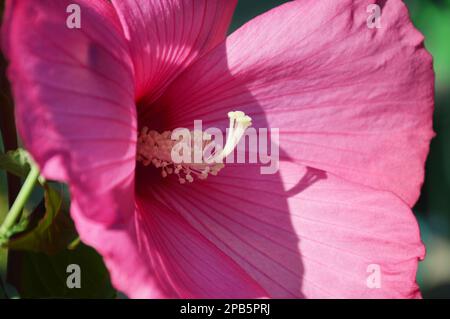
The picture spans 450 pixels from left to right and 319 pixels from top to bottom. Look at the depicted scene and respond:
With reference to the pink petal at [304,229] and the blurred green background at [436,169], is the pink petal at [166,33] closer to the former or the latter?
the pink petal at [304,229]

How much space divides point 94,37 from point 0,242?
0.64 ft

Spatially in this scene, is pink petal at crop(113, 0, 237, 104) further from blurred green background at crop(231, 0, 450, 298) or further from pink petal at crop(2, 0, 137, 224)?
blurred green background at crop(231, 0, 450, 298)

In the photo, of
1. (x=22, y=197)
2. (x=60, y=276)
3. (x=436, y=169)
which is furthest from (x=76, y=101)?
(x=436, y=169)

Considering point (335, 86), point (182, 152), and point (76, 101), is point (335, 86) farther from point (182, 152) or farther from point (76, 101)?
point (76, 101)

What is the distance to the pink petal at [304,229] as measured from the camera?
0.69m

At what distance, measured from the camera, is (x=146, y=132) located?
0.77 metres

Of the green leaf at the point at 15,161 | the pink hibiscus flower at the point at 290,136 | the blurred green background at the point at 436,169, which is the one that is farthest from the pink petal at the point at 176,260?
the blurred green background at the point at 436,169

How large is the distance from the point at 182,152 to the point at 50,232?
20 cm

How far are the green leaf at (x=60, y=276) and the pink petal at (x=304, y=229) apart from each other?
0.29 feet

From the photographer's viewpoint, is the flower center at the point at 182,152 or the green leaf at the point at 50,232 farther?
the flower center at the point at 182,152

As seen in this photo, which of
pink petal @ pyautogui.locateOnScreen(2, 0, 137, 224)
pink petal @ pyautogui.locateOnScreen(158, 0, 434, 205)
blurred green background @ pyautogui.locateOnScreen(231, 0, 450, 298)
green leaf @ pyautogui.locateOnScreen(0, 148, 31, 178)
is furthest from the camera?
blurred green background @ pyautogui.locateOnScreen(231, 0, 450, 298)

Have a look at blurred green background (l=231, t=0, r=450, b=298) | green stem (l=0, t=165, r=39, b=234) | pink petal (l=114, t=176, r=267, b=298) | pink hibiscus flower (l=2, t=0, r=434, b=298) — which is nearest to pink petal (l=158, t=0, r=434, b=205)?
pink hibiscus flower (l=2, t=0, r=434, b=298)

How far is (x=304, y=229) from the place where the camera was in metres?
0.73

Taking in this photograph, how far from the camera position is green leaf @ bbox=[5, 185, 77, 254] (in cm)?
59
